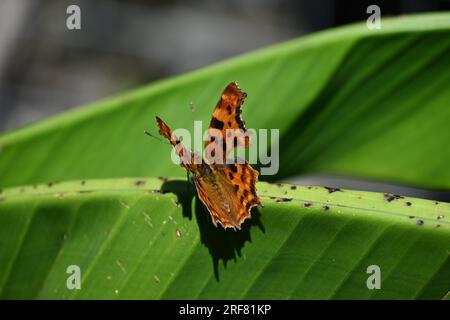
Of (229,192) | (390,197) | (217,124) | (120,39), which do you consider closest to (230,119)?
(217,124)

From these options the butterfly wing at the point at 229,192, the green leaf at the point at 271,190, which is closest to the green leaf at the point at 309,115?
the green leaf at the point at 271,190

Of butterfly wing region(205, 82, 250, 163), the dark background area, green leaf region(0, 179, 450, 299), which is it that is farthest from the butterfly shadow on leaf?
the dark background area

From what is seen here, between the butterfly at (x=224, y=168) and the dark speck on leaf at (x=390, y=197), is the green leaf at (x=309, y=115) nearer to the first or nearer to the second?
the butterfly at (x=224, y=168)

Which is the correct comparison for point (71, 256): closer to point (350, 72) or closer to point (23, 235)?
point (23, 235)

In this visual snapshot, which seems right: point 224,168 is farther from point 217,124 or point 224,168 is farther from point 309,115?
point 309,115

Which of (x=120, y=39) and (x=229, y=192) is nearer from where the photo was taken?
(x=229, y=192)

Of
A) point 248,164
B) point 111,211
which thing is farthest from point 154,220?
point 248,164
